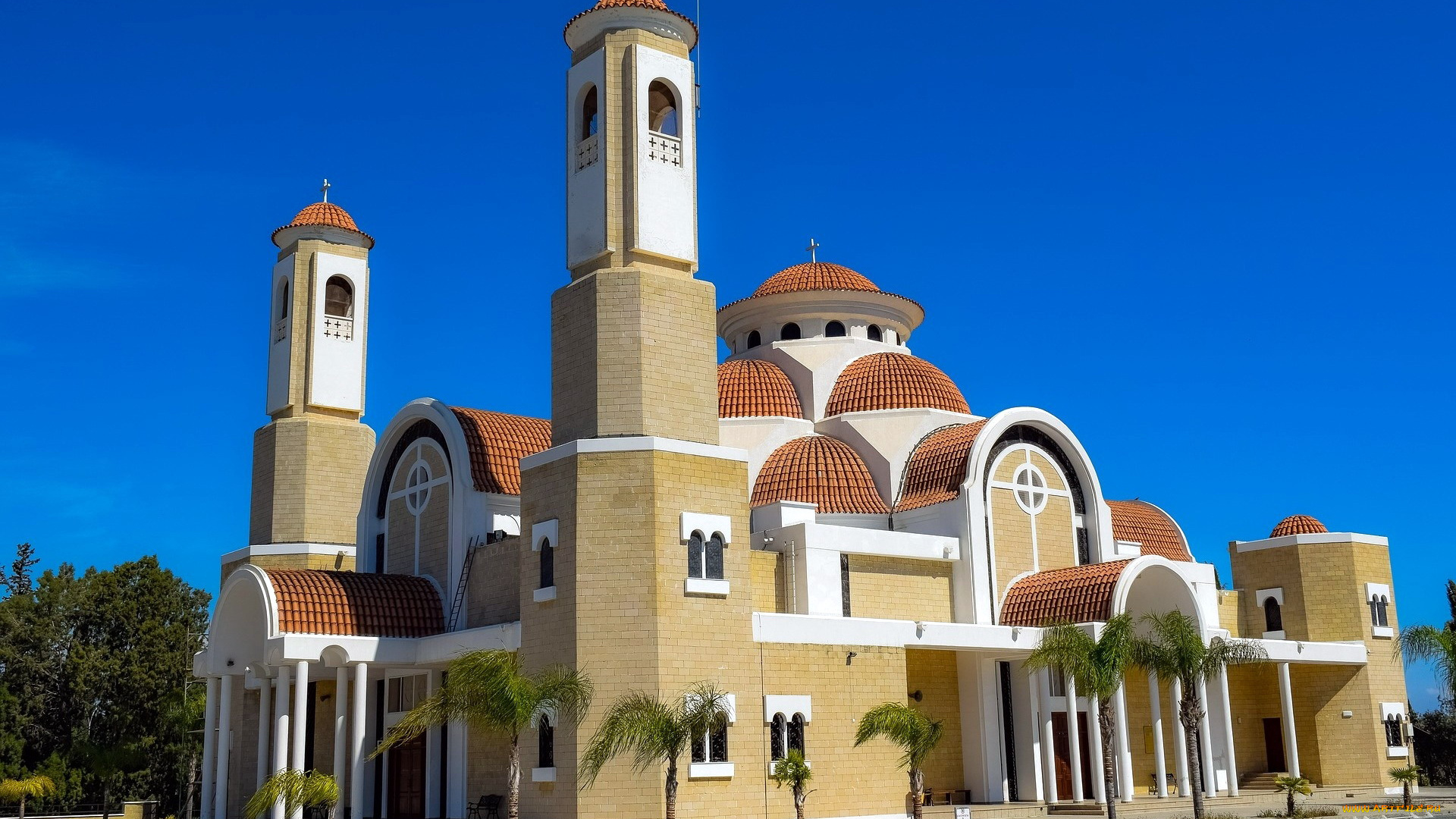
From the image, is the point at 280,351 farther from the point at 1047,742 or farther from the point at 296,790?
the point at 1047,742

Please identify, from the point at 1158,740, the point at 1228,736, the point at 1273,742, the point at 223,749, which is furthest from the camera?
the point at 1273,742

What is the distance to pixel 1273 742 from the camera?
32.2 m

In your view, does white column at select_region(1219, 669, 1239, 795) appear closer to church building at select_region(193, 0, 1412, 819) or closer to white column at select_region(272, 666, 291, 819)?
church building at select_region(193, 0, 1412, 819)

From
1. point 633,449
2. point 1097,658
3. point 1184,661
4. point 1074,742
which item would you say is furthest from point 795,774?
point 1074,742

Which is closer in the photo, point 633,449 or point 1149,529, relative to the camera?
point 633,449

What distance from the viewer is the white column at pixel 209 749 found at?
25.7m

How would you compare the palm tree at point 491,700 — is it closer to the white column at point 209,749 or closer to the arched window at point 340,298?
the white column at point 209,749

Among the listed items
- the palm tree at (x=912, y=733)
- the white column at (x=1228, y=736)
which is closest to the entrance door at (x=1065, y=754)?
the white column at (x=1228, y=736)

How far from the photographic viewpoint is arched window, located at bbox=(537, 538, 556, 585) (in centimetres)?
2095

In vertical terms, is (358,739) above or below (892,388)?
below

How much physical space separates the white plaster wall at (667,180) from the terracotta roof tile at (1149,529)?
51.3 ft

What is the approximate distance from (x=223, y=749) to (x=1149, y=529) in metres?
22.4

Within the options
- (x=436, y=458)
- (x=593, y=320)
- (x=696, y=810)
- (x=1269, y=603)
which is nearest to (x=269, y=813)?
(x=436, y=458)

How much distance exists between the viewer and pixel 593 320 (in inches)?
834
